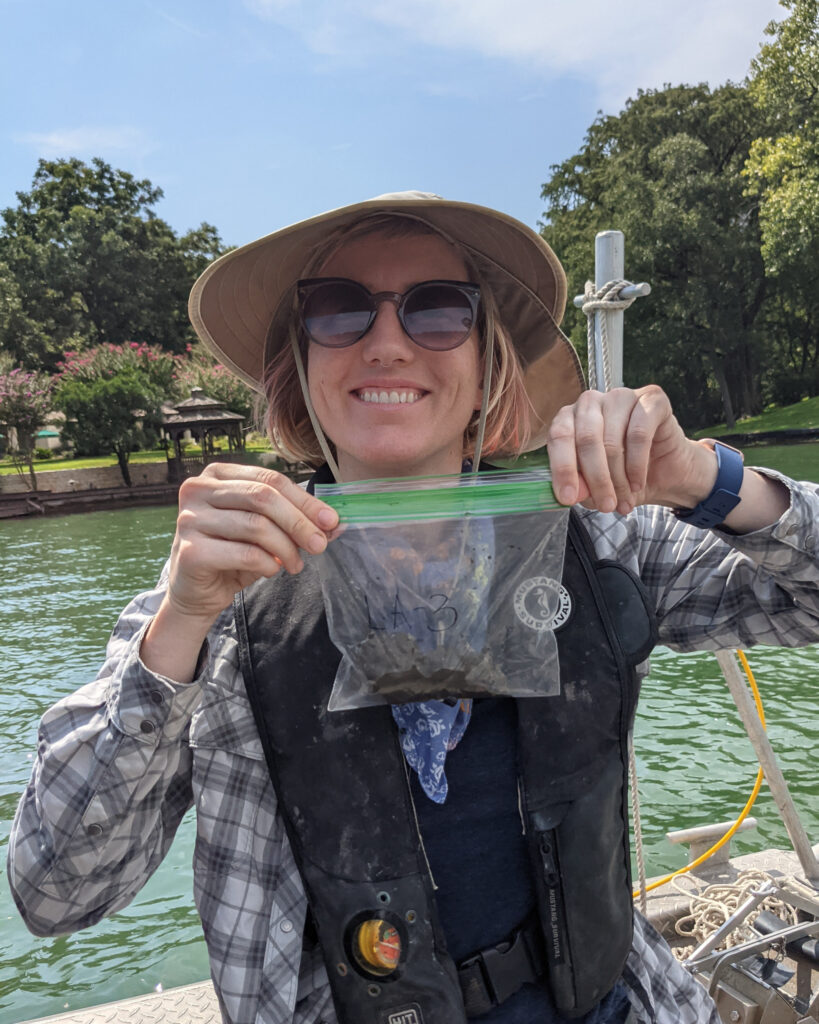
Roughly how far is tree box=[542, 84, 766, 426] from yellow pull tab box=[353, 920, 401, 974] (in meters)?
34.0

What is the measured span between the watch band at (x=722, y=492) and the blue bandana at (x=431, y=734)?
0.58 m

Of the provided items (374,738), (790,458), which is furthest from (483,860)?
(790,458)

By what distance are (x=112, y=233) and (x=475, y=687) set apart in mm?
56962

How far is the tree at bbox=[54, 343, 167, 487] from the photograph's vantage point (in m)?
33.6

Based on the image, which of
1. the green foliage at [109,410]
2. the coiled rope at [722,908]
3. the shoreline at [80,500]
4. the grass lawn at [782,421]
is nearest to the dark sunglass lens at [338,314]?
the coiled rope at [722,908]

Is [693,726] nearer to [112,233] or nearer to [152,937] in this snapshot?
[152,937]

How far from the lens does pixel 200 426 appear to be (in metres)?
31.3

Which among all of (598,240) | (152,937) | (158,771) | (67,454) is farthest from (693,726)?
(67,454)

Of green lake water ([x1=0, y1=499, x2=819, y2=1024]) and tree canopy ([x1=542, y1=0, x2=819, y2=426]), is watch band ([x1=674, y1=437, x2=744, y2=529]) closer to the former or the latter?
green lake water ([x1=0, y1=499, x2=819, y2=1024])

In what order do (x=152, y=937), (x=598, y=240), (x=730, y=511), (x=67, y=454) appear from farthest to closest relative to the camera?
1. (x=67, y=454)
2. (x=152, y=937)
3. (x=598, y=240)
4. (x=730, y=511)

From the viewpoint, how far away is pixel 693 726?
25.7 ft

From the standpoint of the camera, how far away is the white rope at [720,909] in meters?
3.13

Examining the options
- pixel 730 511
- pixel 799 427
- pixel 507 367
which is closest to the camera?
pixel 730 511

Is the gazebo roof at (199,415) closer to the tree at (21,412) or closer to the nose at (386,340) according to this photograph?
the tree at (21,412)
